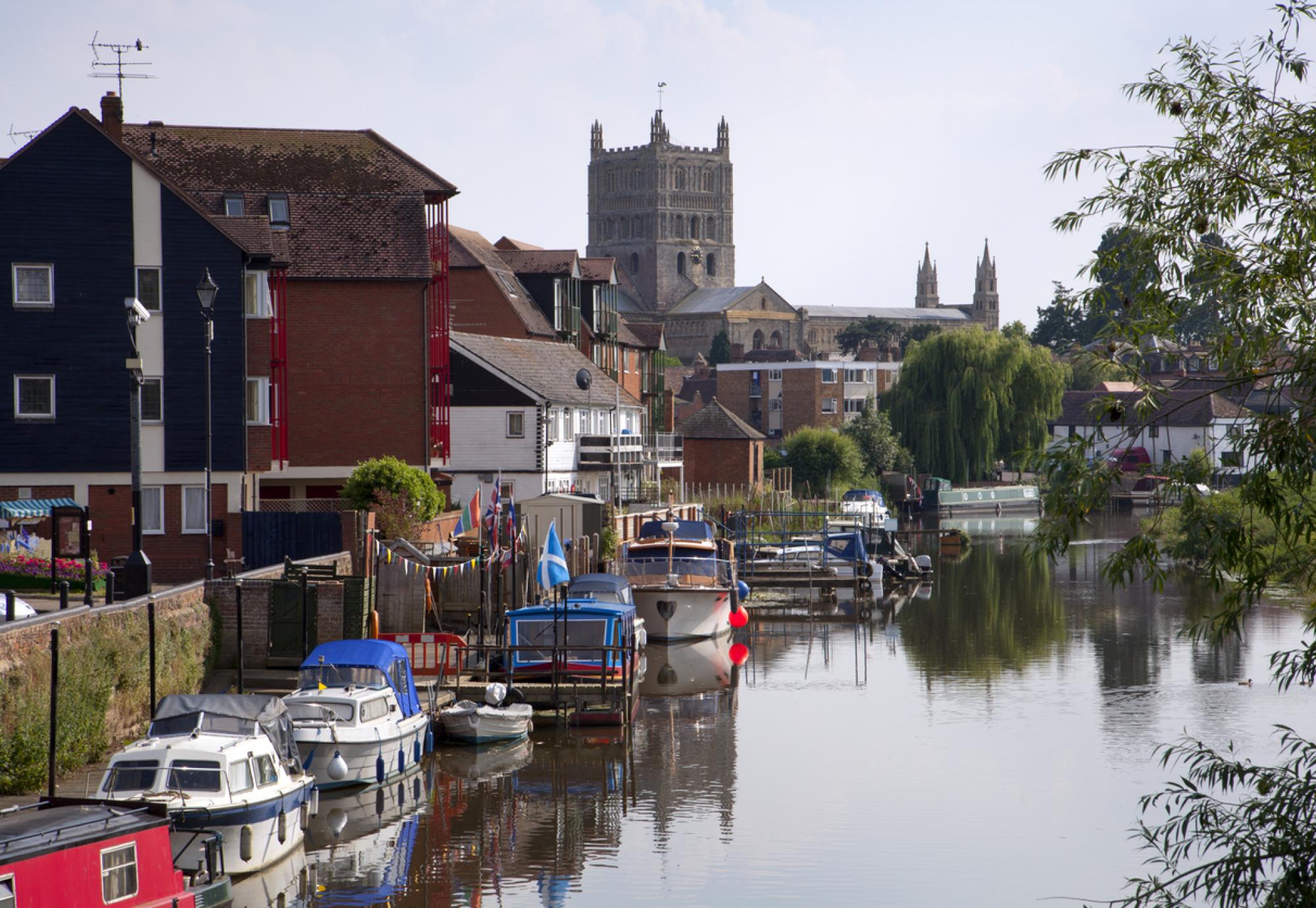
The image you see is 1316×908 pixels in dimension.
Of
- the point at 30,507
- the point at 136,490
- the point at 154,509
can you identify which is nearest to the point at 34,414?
the point at 30,507

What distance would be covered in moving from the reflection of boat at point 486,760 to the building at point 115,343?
12502 millimetres

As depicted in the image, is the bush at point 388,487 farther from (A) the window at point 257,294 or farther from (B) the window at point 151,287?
(B) the window at point 151,287

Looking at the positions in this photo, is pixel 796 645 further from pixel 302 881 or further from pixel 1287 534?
pixel 1287 534

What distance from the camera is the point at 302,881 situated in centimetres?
2023

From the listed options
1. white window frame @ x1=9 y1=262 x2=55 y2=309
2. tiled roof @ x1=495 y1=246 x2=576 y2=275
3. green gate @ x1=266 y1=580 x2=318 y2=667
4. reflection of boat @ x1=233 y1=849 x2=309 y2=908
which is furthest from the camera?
tiled roof @ x1=495 y1=246 x2=576 y2=275

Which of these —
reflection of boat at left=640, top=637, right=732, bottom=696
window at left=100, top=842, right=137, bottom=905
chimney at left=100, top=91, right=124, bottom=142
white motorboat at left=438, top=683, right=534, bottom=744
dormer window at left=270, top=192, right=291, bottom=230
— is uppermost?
chimney at left=100, top=91, right=124, bottom=142

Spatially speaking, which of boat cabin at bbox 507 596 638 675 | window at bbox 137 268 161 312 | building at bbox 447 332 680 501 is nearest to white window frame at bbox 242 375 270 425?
window at bbox 137 268 161 312

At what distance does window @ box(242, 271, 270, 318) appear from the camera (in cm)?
3956

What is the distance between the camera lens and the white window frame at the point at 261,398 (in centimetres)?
3963

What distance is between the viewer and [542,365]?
2404 inches

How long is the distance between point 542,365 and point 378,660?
36.1 meters

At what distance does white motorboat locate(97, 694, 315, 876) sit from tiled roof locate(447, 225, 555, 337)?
4396 cm

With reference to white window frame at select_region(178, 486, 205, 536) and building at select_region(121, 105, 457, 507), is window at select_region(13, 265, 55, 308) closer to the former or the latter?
white window frame at select_region(178, 486, 205, 536)

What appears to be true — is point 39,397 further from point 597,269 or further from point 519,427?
point 597,269
